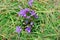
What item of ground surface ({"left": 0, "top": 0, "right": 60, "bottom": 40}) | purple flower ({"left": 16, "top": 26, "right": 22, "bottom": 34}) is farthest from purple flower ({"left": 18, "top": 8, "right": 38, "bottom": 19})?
purple flower ({"left": 16, "top": 26, "right": 22, "bottom": 34})

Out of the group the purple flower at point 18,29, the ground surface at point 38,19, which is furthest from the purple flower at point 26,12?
the purple flower at point 18,29

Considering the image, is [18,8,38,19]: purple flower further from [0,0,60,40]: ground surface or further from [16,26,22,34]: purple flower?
[16,26,22,34]: purple flower

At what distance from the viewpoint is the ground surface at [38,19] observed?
2.56 m

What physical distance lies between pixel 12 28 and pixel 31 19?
0.25 meters

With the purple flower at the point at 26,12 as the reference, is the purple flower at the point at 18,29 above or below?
below

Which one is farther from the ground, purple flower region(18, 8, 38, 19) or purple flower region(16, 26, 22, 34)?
purple flower region(18, 8, 38, 19)

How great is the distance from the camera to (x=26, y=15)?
2662mm

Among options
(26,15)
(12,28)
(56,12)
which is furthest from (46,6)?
(12,28)

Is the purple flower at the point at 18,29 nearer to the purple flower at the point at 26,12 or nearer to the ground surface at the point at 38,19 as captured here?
the ground surface at the point at 38,19

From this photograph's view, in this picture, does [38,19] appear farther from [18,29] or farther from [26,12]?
[18,29]

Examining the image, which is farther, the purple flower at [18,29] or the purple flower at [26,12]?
the purple flower at [26,12]

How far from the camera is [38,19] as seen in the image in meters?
2.70

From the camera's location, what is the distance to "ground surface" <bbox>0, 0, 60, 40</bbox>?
2561mm

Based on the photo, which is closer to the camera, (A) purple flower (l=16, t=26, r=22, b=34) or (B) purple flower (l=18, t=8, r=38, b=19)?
(A) purple flower (l=16, t=26, r=22, b=34)
